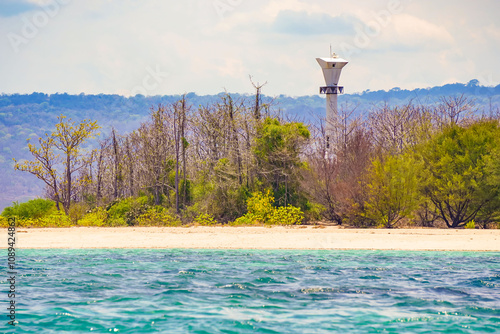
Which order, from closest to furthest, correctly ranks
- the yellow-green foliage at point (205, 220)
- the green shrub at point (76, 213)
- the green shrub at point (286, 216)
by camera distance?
the green shrub at point (286, 216) < the yellow-green foliage at point (205, 220) < the green shrub at point (76, 213)

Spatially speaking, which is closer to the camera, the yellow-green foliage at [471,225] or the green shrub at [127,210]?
the yellow-green foliage at [471,225]

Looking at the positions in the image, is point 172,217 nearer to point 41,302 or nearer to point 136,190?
point 136,190

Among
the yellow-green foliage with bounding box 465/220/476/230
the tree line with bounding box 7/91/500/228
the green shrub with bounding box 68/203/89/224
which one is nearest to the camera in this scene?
the yellow-green foliage with bounding box 465/220/476/230

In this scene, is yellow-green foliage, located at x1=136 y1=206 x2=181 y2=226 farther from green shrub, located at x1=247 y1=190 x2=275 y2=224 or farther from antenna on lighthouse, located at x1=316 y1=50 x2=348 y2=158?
antenna on lighthouse, located at x1=316 y1=50 x2=348 y2=158

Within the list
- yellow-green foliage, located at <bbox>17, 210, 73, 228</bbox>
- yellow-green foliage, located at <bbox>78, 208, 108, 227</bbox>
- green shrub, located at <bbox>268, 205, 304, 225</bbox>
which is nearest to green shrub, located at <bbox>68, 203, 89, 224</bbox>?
yellow-green foliage, located at <bbox>78, 208, 108, 227</bbox>

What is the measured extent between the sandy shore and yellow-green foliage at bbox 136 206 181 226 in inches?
125

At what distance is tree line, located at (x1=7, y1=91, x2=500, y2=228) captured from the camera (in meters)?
28.3

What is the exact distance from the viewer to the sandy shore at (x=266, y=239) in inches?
899

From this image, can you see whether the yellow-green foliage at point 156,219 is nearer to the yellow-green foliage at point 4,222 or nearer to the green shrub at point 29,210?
the green shrub at point 29,210

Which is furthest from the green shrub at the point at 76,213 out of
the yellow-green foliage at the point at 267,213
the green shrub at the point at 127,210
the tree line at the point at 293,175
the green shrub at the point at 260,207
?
the green shrub at the point at 260,207

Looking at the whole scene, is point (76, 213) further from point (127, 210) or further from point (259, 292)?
point (259, 292)

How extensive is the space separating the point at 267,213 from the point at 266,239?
6729 millimetres

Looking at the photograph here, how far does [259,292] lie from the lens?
15055mm

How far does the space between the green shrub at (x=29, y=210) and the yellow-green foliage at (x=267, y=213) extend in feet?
33.3
